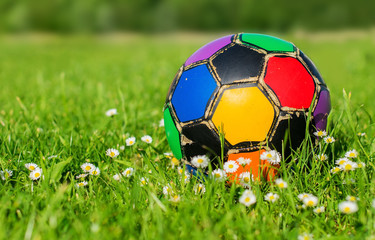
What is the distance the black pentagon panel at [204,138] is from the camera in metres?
2.12

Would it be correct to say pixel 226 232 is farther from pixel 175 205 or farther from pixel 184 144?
pixel 184 144

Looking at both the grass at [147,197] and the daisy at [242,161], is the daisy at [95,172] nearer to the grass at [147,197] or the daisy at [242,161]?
the grass at [147,197]

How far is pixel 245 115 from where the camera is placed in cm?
206

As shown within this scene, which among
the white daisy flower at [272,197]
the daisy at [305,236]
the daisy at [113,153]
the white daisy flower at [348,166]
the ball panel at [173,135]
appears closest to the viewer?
the daisy at [305,236]

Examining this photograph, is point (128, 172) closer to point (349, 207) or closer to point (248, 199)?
point (248, 199)

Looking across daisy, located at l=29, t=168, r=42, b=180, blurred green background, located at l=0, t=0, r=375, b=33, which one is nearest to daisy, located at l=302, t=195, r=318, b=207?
daisy, located at l=29, t=168, r=42, b=180

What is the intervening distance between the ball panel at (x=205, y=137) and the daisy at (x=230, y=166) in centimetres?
8

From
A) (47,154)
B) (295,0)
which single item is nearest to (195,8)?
(295,0)

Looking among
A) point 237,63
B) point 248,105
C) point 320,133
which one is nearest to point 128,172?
point 248,105

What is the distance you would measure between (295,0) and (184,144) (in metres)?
36.9

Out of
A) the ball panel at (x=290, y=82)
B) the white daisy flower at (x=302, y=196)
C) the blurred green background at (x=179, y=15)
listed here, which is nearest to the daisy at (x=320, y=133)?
the ball panel at (x=290, y=82)

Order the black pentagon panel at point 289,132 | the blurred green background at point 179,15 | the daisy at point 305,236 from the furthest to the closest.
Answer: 1. the blurred green background at point 179,15
2. the black pentagon panel at point 289,132
3. the daisy at point 305,236

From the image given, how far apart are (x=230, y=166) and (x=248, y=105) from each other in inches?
15.1

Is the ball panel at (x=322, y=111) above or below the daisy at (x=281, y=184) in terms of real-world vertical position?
above
